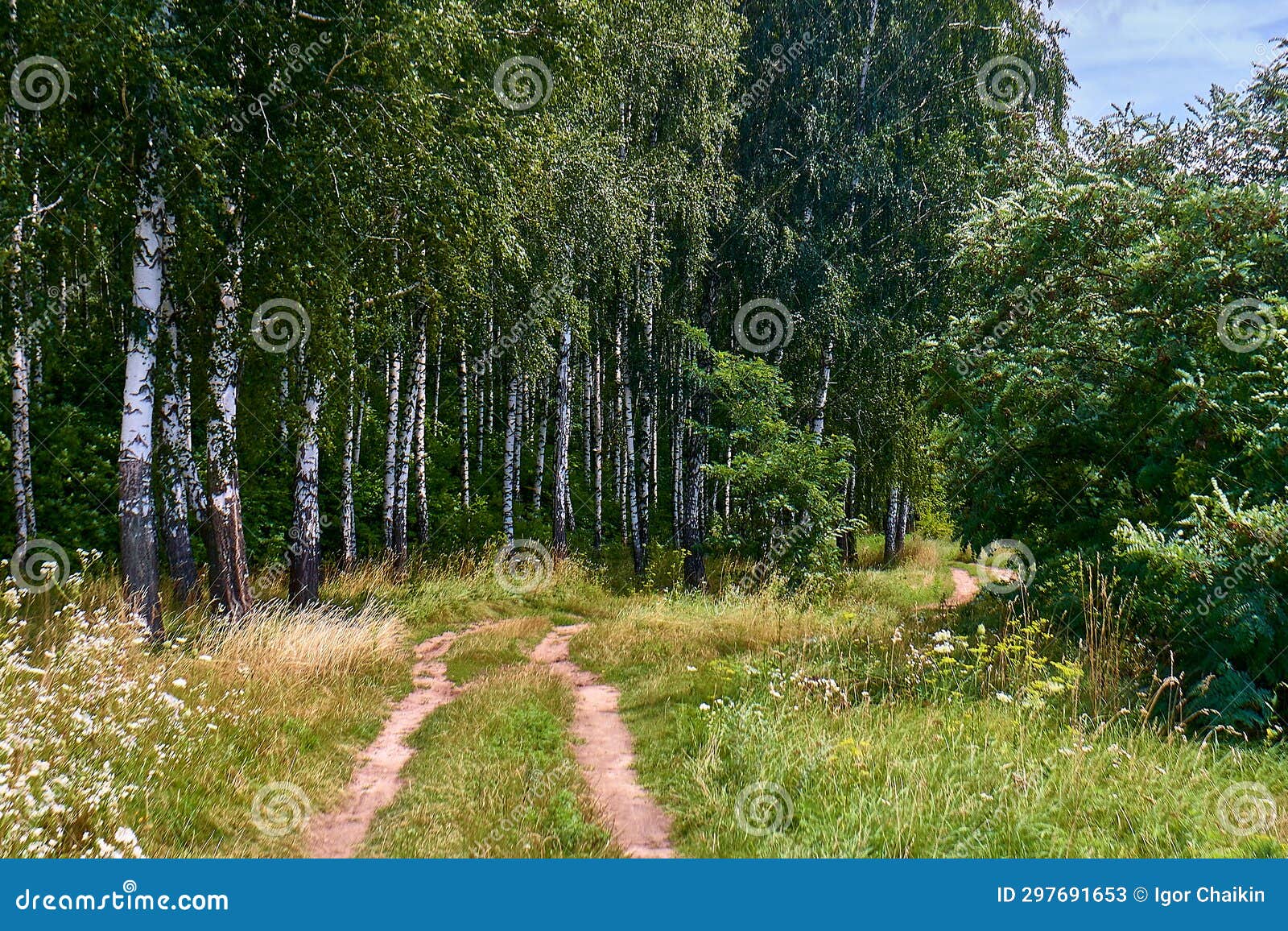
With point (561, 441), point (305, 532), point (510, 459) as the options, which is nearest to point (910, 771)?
point (305, 532)

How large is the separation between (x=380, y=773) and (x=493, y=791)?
1.21 m

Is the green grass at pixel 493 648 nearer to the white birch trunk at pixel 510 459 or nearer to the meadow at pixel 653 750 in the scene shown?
the meadow at pixel 653 750

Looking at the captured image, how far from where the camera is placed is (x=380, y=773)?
5.84m

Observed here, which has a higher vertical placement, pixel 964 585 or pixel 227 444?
pixel 227 444

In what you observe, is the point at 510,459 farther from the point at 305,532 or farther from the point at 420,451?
the point at 305,532

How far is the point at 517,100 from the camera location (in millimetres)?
8906

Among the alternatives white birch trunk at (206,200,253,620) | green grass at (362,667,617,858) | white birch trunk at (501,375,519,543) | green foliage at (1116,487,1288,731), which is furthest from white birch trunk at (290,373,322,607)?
green foliage at (1116,487,1288,731)

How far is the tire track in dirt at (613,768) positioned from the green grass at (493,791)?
0.13 metres

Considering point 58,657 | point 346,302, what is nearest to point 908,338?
point 346,302

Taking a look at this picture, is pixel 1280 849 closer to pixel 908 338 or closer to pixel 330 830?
pixel 330 830

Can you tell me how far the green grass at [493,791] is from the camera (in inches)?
173

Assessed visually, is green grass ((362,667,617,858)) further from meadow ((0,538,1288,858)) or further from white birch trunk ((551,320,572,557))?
white birch trunk ((551,320,572,557))

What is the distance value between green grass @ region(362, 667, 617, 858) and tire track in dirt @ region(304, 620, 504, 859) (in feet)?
0.38

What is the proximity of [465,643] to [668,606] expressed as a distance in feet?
12.3
